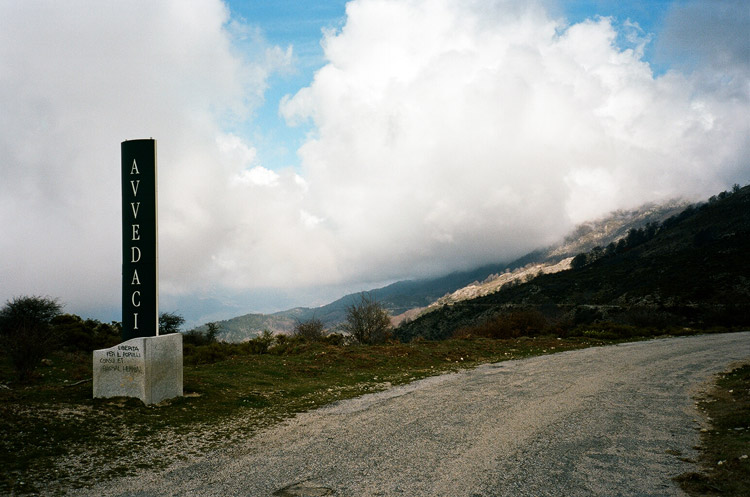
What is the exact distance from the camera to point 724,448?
7422 millimetres

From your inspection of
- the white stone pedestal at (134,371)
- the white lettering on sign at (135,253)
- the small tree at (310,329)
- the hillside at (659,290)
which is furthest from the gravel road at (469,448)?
the hillside at (659,290)

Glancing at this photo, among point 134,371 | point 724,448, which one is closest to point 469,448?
point 724,448

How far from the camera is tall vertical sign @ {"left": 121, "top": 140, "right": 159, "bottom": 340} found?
12.0 metres

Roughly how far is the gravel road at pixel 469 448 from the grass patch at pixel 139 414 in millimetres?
832

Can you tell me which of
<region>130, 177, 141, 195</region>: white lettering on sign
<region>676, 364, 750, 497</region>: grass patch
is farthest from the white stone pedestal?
<region>676, 364, 750, 497</region>: grass patch

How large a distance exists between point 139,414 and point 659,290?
240 ft

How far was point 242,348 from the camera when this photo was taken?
27.6 m

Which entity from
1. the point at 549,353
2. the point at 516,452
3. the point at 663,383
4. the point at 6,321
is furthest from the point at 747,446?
the point at 6,321

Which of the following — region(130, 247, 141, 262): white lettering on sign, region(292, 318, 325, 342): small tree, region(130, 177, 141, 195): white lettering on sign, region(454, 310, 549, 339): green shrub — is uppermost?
region(130, 177, 141, 195): white lettering on sign

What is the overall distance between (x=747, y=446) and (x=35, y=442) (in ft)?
40.5

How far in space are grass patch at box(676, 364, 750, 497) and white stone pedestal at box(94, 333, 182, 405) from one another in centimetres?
1126

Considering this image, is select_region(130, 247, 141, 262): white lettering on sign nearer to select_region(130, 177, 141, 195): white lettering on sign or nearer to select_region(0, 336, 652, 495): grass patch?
select_region(130, 177, 141, 195): white lettering on sign

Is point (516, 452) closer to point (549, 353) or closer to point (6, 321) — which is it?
point (549, 353)

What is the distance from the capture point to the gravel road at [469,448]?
6145mm
